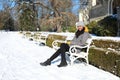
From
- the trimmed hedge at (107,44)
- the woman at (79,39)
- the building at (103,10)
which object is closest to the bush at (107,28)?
the building at (103,10)

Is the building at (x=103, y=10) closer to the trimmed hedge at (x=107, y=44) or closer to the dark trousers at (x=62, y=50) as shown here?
the trimmed hedge at (x=107, y=44)

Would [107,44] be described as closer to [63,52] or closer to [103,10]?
[63,52]

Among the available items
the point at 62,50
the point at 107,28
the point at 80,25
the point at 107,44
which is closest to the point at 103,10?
the point at 107,28

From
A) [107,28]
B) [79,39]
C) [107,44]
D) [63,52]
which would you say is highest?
[79,39]

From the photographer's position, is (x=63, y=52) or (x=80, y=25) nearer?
(x=63, y=52)

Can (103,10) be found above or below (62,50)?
above

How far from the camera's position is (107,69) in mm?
8484

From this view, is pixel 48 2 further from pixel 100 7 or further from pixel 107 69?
pixel 107 69

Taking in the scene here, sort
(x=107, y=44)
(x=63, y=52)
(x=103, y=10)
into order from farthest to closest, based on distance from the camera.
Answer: (x=103, y=10) → (x=107, y=44) → (x=63, y=52)

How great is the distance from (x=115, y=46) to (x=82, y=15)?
64.2 meters

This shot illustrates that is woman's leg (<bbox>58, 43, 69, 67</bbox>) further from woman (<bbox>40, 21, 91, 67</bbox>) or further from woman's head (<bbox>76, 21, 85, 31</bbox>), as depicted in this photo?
woman's head (<bbox>76, 21, 85, 31</bbox>)

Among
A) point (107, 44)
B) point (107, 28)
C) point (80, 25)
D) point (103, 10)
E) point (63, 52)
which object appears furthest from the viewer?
point (103, 10)

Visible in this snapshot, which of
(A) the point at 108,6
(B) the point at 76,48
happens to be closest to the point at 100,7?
(A) the point at 108,6

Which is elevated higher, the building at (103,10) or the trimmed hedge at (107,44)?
the building at (103,10)
